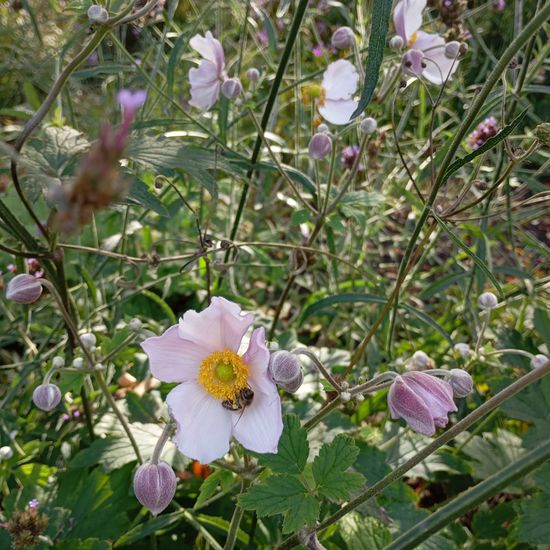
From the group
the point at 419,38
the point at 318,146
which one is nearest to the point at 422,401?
the point at 318,146

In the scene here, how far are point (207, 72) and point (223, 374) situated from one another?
2.82 feet

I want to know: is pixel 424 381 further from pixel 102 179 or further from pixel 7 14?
pixel 7 14

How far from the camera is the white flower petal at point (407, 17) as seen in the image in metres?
1.38

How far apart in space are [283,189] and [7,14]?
7.56ft

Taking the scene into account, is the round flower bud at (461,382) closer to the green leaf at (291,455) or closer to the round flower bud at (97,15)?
the green leaf at (291,455)

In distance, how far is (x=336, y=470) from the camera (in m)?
0.93

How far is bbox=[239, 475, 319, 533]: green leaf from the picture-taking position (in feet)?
2.89

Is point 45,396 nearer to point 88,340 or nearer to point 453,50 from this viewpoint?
point 88,340

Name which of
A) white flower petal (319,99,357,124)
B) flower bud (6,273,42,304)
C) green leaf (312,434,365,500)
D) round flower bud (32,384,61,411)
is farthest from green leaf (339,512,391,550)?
white flower petal (319,99,357,124)

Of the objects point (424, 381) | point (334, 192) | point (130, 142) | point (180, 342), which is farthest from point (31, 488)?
point (334, 192)

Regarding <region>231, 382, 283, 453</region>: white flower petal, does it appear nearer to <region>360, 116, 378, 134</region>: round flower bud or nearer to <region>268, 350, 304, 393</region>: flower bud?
<region>268, 350, 304, 393</region>: flower bud

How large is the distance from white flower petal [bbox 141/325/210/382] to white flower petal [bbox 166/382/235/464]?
2cm

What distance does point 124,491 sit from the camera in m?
1.38

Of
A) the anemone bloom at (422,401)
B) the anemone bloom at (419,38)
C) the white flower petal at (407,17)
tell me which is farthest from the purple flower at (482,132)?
the anemone bloom at (422,401)
